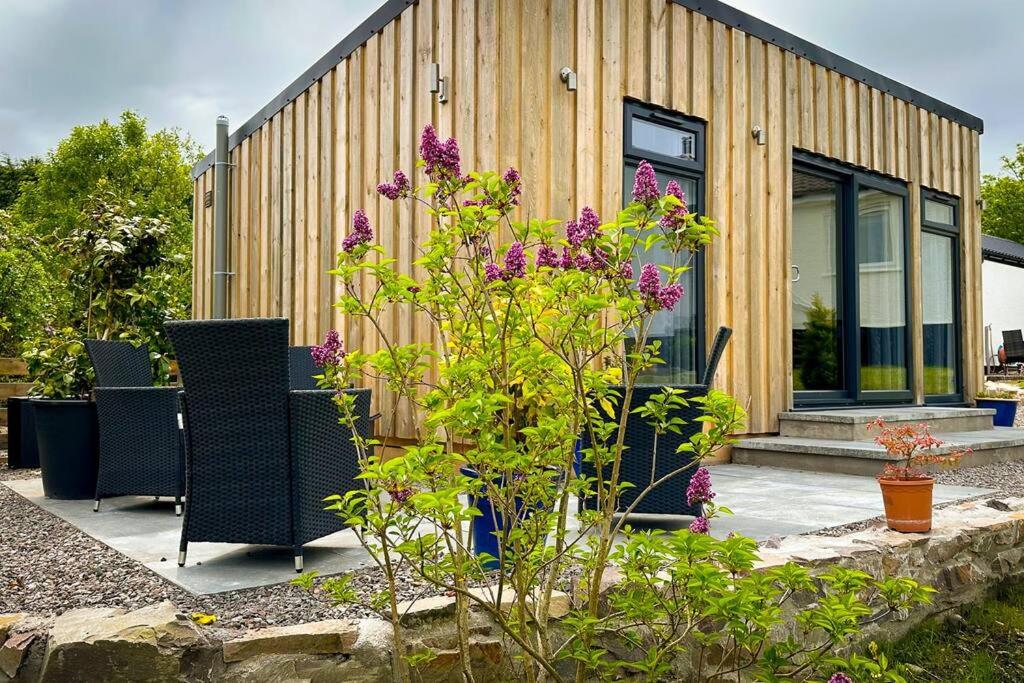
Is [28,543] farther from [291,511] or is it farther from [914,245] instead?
[914,245]

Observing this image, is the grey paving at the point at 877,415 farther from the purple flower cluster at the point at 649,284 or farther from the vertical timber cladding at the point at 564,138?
the purple flower cluster at the point at 649,284

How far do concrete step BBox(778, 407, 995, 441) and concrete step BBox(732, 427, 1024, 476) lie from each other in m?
0.08

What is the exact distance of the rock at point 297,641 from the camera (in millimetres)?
1968

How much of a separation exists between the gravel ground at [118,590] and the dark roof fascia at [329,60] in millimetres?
3902

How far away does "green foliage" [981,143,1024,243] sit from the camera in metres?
30.4

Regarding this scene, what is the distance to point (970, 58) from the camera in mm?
21328

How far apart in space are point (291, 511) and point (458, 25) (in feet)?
10.8

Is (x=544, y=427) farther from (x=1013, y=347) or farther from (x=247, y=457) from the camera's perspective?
(x=1013, y=347)

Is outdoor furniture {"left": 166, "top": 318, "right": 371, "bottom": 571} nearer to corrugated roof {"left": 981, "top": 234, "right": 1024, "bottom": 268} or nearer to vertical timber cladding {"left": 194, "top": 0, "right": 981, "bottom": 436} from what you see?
vertical timber cladding {"left": 194, "top": 0, "right": 981, "bottom": 436}

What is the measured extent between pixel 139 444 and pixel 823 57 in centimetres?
584

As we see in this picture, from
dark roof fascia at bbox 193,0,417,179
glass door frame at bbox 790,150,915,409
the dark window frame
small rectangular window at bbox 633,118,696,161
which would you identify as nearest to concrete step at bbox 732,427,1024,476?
the dark window frame

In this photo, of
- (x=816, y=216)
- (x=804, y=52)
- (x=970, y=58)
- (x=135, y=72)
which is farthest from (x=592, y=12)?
(x=135, y=72)

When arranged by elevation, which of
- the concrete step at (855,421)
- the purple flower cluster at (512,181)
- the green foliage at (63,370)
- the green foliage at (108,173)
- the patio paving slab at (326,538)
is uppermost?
the green foliage at (108,173)

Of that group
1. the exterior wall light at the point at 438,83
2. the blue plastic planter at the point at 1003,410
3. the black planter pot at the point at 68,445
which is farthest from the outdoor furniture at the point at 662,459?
the blue plastic planter at the point at 1003,410
